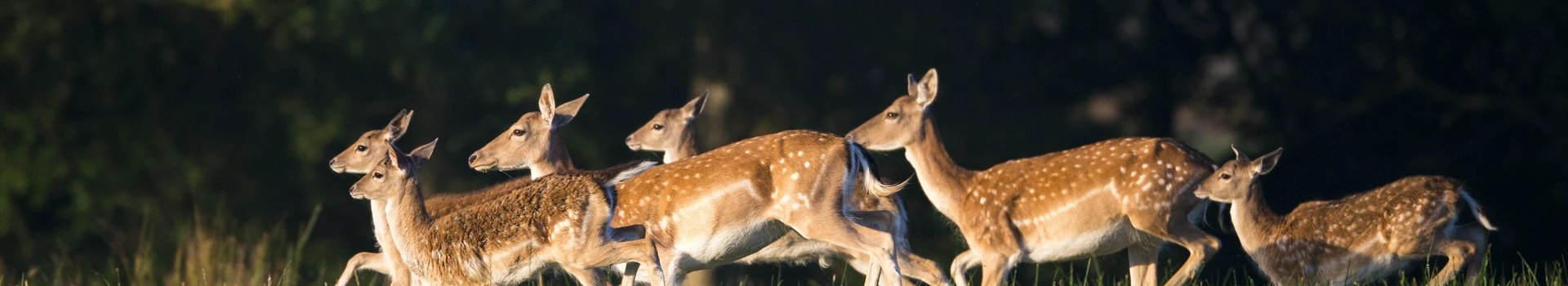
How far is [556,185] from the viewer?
21.1 feet

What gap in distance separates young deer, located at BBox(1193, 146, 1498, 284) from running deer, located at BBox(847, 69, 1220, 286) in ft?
0.54

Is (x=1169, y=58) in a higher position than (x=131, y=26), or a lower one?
lower

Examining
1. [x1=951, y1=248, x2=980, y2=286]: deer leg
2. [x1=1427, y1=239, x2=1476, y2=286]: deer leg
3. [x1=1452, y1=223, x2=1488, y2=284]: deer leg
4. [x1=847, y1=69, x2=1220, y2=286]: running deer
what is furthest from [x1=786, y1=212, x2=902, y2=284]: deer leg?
[x1=1452, y1=223, x2=1488, y2=284]: deer leg

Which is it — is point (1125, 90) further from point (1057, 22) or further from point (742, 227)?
point (742, 227)

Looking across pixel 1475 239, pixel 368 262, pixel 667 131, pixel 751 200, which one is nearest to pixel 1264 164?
pixel 1475 239

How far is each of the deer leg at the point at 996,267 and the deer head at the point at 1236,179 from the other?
0.82m

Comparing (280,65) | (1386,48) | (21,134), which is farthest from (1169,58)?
(21,134)

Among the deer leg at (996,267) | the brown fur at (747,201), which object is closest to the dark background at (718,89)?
the deer leg at (996,267)

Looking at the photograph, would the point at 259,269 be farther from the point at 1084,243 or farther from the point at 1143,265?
the point at 1143,265

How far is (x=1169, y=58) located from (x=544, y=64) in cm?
464

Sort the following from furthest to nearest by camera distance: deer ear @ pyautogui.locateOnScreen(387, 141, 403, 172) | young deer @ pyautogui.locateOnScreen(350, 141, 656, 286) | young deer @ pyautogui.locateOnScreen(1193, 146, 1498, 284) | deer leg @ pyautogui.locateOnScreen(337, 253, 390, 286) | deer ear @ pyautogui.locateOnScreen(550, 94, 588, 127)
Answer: deer ear @ pyautogui.locateOnScreen(550, 94, 588, 127)
young deer @ pyautogui.locateOnScreen(1193, 146, 1498, 284)
deer leg @ pyautogui.locateOnScreen(337, 253, 390, 286)
deer ear @ pyautogui.locateOnScreen(387, 141, 403, 172)
young deer @ pyautogui.locateOnScreen(350, 141, 656, 286)

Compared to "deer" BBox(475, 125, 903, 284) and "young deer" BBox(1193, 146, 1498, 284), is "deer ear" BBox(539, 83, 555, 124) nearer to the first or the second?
"deer" BBox(475, 125, 903, 284)

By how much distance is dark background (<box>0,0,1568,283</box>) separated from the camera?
11969mm

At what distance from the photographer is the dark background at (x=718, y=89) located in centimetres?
1197
